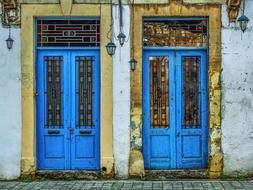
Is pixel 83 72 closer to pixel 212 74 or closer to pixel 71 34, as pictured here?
pixel 71 34

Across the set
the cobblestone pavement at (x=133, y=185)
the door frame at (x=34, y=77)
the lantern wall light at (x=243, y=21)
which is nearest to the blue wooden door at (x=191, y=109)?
the cobblestone pavement at (x=133, y=185)

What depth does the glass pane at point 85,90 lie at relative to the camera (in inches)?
444

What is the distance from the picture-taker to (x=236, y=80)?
11.0 metres

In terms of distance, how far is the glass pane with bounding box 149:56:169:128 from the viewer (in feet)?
37.0

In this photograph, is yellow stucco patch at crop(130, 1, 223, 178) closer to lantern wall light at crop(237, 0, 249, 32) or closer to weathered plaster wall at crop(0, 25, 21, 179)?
lantern wall light at crop(237, 0, 249, 32)

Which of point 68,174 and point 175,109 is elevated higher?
point 175,109

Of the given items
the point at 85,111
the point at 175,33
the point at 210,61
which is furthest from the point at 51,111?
the point at 210,61

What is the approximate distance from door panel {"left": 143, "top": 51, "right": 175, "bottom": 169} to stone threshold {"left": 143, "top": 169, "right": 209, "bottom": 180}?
0.18 meters

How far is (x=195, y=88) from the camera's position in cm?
1131

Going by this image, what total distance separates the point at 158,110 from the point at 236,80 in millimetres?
1803

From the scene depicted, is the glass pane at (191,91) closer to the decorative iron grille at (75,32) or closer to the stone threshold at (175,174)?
the stone threshold at (175,174)

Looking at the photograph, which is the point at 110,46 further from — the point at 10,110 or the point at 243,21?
the point at 243,21

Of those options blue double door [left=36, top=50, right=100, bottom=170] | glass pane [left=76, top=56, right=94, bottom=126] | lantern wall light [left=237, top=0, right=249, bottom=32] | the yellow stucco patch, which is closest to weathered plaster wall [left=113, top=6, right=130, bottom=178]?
the yellow stucco patch

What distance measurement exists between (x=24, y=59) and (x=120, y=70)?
6.88 ft
